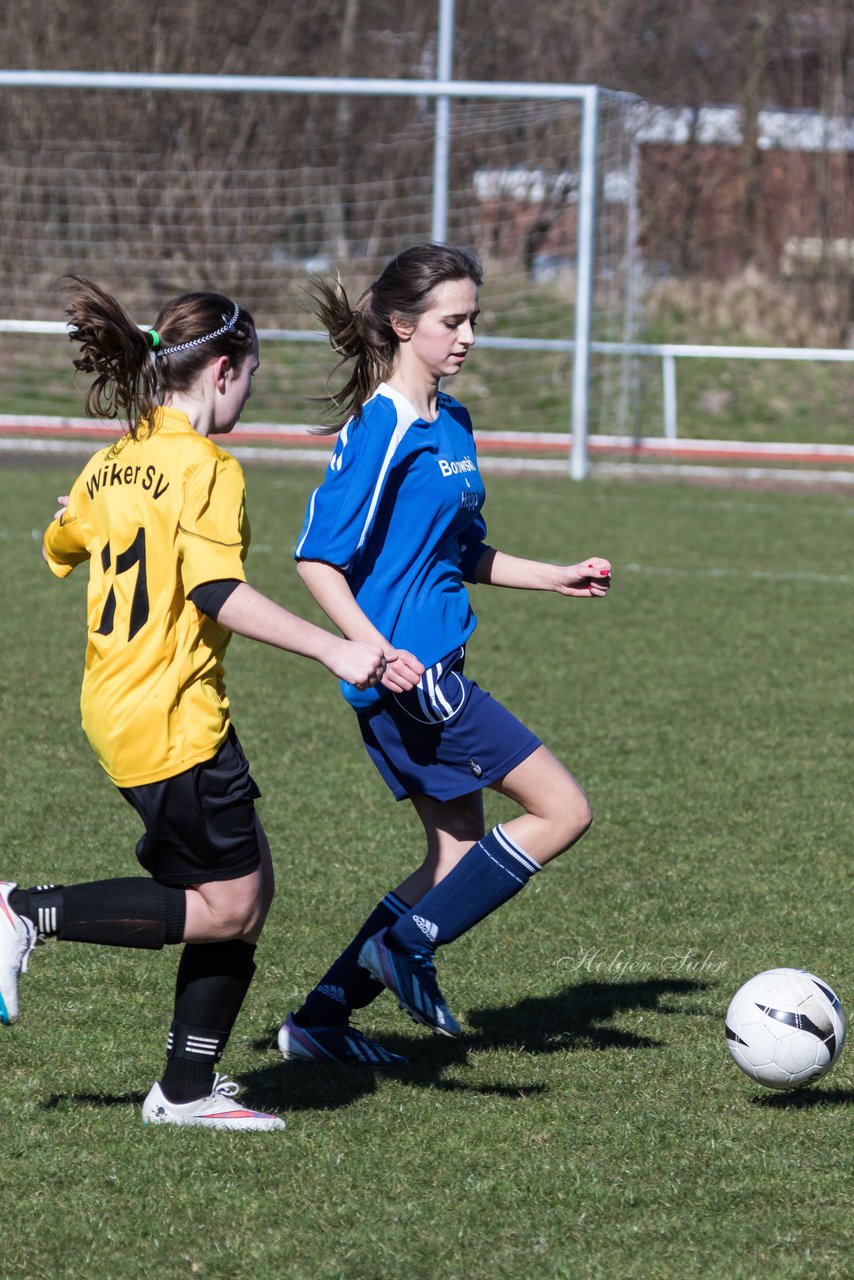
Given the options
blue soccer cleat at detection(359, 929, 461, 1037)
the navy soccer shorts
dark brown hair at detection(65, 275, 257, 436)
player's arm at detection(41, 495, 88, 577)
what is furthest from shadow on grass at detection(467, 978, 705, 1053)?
dark brown hair at detection(65, 275, 257, 436)

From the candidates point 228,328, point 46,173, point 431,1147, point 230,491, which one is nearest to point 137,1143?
point 431,1147

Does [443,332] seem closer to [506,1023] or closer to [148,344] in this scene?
[148,344]

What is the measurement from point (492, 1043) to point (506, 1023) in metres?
0.14

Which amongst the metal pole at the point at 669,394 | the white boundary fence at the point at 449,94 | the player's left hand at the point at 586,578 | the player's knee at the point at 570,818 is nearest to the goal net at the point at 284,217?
the metal pole at the point at 669,394

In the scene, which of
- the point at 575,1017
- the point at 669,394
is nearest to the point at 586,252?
the point at 669,394

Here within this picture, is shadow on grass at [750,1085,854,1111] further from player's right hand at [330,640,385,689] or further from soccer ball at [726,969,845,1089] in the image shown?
player's right hand at [330,640,385,689]

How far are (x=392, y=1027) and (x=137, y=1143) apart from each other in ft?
3.12

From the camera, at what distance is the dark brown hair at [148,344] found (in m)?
3.06

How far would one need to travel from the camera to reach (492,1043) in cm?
376

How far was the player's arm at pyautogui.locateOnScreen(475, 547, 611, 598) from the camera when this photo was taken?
3.73m

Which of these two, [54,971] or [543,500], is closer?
[54,971]

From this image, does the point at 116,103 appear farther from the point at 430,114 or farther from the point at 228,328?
the point at 228,328

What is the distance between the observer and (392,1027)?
395 cm

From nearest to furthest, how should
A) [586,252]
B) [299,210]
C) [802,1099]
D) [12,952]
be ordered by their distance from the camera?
[12,952] → [802,1099] → [586,252] → [299,210]
